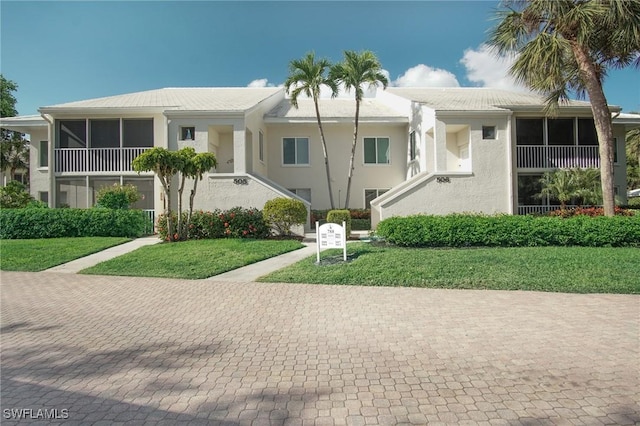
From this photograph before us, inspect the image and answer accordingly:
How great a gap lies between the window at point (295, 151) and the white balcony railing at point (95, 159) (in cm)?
700

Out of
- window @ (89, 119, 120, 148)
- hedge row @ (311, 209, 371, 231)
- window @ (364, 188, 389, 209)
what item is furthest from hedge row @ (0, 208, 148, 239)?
window @ (364, 188, 389, 209)

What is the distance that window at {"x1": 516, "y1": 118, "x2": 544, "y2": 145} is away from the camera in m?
18.9

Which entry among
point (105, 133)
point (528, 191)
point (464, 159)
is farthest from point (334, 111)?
point (105, 133)

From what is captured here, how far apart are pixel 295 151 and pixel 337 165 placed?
2.40 meters

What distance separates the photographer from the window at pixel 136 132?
62.4 feet

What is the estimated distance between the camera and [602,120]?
13664mm

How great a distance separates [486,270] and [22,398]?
8129 millimetres

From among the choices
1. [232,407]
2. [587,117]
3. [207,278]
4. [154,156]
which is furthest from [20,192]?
[587,117]

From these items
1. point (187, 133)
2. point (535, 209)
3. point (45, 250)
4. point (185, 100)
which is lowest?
point (45, 250)

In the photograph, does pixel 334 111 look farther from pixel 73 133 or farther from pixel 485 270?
pixel 485 270

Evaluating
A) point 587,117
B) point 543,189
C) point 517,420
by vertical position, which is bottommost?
point 517,420

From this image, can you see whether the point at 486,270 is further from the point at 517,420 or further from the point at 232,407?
the point at 232,407

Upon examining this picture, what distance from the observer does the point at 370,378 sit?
12.9 ft

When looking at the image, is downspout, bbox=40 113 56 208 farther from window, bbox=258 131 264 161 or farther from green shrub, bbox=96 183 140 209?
window, bbox=258 131 264 161
